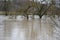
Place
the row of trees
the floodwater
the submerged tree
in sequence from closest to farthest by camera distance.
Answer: the floodwater
the row of trees
the submerged tree

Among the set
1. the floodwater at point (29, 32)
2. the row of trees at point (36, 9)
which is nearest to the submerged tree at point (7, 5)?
the row of trees at point (36, 9)

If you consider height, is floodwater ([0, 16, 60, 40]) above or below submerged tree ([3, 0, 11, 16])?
below

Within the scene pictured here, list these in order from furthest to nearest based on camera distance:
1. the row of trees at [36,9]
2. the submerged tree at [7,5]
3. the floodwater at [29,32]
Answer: the submerged tree at [7,5] < the row of trees at [36,9] < the floodwater at [29,32]

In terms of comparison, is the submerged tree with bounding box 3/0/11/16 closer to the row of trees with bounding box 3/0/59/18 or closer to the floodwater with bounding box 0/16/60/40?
the row of trees with bounding box 3/0/59/18

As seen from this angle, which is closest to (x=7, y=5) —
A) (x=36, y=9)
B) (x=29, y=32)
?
(x=36, y=9)

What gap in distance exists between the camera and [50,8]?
21.1ft

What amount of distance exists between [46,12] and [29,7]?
0.78 m

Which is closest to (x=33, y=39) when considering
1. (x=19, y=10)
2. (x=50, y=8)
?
(x=50, y=8)

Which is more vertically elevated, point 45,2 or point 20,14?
point 45,2

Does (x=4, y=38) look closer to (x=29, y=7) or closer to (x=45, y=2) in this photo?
(x=29, y=7)

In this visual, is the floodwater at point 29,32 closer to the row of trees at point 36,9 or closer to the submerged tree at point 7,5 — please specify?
the row of trees at point 36,9

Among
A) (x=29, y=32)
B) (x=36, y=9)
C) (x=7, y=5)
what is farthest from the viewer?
(x=7, y=5)

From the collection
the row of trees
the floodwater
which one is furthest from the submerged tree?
the floodwater

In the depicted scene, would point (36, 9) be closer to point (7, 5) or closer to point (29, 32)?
point (7, 5)
